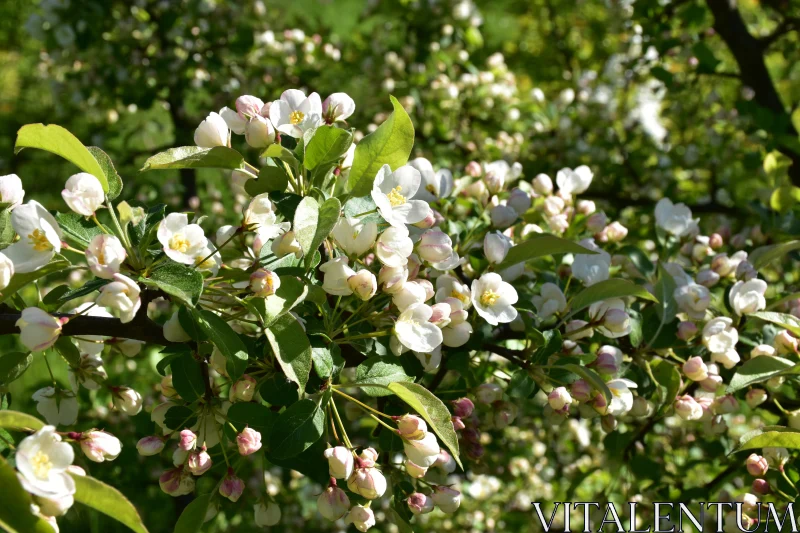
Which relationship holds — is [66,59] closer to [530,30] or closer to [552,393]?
[552,393]

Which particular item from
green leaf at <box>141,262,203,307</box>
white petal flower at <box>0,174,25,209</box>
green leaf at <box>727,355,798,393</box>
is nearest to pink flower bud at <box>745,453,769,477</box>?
green leaf at <box>727,355,798,393</box>

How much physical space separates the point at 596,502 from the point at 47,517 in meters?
1.15

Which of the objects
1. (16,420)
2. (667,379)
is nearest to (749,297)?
(667,379)

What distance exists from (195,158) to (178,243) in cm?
11

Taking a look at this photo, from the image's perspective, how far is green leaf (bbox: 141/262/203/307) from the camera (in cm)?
82

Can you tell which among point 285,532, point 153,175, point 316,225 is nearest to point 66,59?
point 153,175

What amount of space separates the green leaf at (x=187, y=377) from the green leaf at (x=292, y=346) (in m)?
0.17

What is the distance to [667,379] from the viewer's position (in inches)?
46.9

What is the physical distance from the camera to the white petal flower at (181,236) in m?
0.90

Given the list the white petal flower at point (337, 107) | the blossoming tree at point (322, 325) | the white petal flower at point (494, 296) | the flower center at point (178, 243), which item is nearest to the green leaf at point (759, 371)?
the blossoming tree at point (322, 325)

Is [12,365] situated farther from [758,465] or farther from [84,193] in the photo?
[758,465]

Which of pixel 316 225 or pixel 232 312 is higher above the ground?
pixel 316 225

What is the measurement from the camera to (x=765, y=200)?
76.7 inches

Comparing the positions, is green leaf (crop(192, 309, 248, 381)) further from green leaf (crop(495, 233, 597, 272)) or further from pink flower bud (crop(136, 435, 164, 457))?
green leaf (crop(495, 233, 597, 272))
